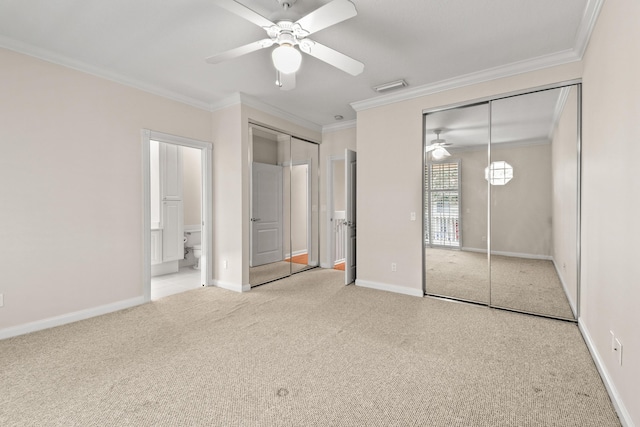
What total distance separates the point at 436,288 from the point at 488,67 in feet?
8.84

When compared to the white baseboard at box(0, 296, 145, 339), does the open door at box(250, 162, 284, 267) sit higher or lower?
higher

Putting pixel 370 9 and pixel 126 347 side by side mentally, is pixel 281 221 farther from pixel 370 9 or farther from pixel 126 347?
pixel 370 9

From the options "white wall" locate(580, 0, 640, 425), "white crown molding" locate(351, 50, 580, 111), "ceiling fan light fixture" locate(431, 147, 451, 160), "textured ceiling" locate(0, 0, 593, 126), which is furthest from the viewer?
"ceiling fan light fixture" locate(431, 147, 451, 160)

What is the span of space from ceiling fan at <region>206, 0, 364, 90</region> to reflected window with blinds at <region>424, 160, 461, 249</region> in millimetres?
1897

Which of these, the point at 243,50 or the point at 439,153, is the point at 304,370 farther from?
the point at 439,153

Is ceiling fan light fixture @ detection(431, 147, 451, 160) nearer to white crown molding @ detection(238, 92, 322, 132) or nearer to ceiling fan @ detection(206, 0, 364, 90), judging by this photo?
ceiling fan @ detection(206, 0, 364, 90)

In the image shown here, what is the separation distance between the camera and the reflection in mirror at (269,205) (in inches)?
179

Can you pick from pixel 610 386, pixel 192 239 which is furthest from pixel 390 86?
pixel 192 239

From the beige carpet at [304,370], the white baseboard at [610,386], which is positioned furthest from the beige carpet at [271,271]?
the white baseboard at [610,386]

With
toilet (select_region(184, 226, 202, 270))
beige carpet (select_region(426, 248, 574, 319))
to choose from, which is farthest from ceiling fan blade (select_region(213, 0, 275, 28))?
toilet (select_region(184, 226, 202, 270))

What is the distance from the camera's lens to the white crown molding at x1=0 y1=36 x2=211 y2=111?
8.96ft

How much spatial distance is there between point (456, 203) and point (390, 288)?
4.79ft

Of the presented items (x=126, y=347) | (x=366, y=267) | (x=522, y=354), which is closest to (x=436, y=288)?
(x=366, y=267)

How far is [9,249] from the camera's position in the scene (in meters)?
2.73
